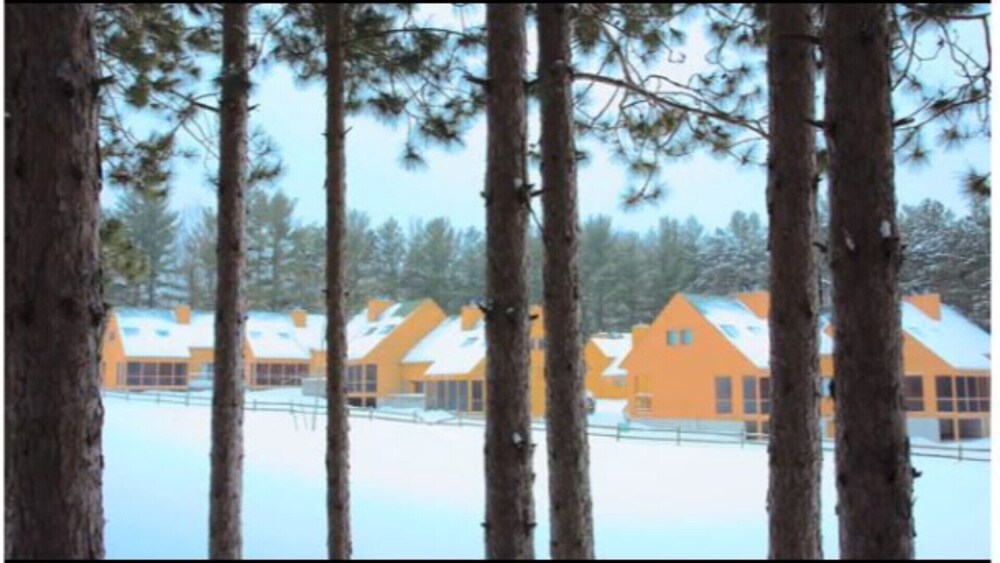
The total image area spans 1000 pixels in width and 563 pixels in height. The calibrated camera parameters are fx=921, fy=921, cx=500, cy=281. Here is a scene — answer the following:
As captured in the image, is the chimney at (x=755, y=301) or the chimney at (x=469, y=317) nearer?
the chimney at (x=755, y=301)

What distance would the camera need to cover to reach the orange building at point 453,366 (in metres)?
22.2

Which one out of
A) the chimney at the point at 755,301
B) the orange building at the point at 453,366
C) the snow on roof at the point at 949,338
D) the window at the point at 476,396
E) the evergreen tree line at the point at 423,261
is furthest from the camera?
the window at the point at 476,396

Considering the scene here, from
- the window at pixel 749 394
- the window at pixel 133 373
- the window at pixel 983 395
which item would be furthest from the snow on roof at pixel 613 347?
the window at pixel 133 373

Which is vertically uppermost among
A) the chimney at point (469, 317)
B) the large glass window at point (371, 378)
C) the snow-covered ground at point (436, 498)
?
the chimney at point (469, 317)

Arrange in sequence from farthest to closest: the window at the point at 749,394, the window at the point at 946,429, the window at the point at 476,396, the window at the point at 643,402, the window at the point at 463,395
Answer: the window at the point at 463,395 < the window at the point at 476,396 < the window at the point at 643,402 < the window at the point at 749,394 < the window at the point at 946,429

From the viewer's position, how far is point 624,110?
575cm

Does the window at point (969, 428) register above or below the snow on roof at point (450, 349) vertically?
below

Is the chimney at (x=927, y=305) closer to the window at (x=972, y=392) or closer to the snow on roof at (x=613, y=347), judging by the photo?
the window at (x=972, y=392)

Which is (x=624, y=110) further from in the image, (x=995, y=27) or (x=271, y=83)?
(x=995, y=27)

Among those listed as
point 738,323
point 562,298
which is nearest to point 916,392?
point 738,323

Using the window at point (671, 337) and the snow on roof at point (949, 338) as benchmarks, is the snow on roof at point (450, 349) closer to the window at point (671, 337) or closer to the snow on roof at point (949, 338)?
the window at point (671, 337)

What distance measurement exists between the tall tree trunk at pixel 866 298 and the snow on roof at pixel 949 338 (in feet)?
49.3

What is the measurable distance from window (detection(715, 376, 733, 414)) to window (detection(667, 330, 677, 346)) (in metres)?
1.15

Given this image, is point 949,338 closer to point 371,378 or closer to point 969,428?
point 969,428
